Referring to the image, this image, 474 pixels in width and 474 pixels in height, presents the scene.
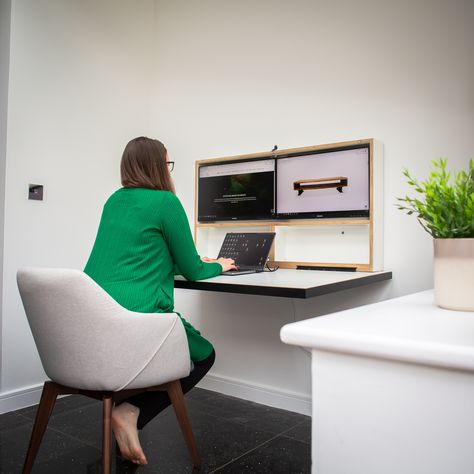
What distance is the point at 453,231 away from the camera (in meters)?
0.95

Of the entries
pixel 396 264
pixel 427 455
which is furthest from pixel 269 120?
pixel 427 455

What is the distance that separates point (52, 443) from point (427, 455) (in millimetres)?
1848

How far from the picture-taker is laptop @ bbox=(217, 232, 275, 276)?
86.1 inches

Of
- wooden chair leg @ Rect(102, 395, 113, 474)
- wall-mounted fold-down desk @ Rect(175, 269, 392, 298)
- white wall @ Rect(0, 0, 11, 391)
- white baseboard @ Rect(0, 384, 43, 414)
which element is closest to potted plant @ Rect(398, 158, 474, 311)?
wall-mounted fold-down desk @ Rect(175, 269, 392, 298)

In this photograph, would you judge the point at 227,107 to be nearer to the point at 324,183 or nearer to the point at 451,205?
the point at 324,183

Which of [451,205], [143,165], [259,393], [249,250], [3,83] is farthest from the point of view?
[259,393]

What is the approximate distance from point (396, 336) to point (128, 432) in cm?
114

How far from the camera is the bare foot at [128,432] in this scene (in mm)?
1482

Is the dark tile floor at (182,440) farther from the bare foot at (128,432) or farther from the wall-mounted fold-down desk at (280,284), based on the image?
the wall-mounted fold-down desk at (280,284)

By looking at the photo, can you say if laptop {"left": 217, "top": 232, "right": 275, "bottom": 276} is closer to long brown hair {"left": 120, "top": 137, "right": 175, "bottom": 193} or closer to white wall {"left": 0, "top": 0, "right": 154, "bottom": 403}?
long brown hair {"left": 120, "top": 137, "right": 175, "bottom": 193}

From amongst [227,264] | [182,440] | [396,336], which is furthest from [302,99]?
[396,336]

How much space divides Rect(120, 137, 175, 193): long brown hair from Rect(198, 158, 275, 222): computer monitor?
86 cm

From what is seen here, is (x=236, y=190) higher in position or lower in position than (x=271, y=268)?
higher

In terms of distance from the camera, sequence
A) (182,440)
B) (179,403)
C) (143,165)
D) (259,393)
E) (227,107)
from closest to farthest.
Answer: (179,403) → (143,165) → (182,440) → (259,393) → (227,107)
